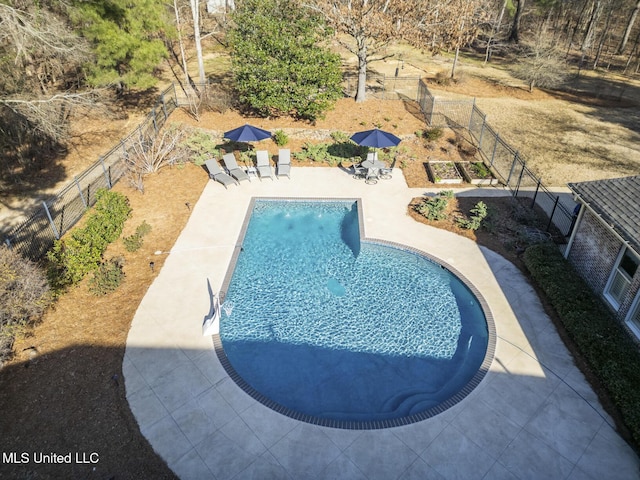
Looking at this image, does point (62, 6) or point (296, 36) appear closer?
point (62, 6)

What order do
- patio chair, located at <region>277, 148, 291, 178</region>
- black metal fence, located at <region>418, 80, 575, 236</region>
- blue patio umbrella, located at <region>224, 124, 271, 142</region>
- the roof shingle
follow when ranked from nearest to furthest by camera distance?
the roof shingle
black metal fence, located at <region>418, 80, 575, 236</region>
blue patio umbrella, located at <region>224, 124, 271, 142</region>
patio chair, located at <region>277, 148, 291, 178</region>

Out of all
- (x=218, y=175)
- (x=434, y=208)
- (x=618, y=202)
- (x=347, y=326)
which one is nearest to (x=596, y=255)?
(x=618, y=202)

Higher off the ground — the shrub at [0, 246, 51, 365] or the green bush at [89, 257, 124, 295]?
the shrub at [0, 246, 51, 365]

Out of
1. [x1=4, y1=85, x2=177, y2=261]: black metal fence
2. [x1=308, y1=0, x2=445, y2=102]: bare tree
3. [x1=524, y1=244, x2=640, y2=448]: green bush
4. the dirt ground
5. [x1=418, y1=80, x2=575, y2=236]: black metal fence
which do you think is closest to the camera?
the dirt ground

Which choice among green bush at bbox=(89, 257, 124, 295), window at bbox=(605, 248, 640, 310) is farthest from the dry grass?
window at bbox=(605, 248, 640, 310)

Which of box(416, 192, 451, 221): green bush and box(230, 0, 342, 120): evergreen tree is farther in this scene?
box(230, 0, 342, 120): evergreen tree

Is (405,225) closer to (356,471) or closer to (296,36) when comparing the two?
(356,471)

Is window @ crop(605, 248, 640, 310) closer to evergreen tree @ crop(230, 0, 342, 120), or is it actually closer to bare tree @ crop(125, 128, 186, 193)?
evergreen tree @ crop(230, 0, 342, 120)

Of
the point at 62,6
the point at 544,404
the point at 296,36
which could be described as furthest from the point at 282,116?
the point at 544,404
